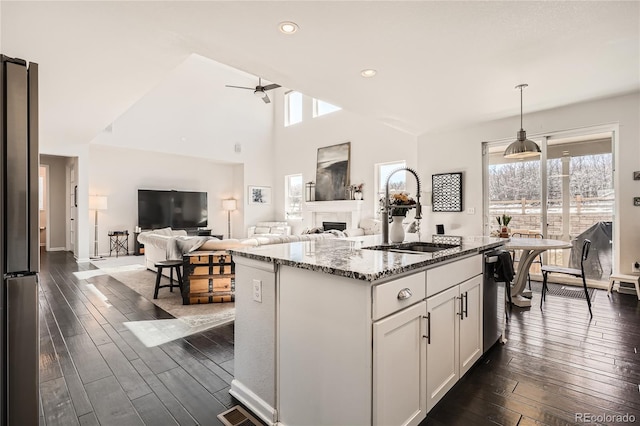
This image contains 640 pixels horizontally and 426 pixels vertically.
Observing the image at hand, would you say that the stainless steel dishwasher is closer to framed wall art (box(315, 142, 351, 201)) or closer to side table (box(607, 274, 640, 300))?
side table (box(607, 274, 640, 300))

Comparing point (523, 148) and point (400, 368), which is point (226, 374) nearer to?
point (400, 368)

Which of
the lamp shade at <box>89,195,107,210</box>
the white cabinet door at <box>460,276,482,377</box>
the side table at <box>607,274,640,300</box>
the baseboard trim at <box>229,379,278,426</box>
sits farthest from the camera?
the lamp shade at <box>89,195,107,210</box>

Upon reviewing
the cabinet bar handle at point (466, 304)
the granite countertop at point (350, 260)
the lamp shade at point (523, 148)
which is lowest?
the cabinet bar handle at point (466, 304)

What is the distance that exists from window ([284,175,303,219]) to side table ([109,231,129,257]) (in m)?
4.34

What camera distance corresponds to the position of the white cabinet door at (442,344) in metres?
1.75

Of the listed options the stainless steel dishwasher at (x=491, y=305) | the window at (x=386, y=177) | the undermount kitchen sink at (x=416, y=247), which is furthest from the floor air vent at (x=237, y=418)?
the window at (x=386, y=177)

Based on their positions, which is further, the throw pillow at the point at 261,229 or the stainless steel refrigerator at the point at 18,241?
the throw pillow at the point at 261,229

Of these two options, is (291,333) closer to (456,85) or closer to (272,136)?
(456,85)

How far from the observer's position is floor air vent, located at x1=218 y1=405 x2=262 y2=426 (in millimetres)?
1731

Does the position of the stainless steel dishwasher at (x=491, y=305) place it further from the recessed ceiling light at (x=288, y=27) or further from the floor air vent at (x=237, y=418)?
the recessed ceiling light at (x=288, y=27)

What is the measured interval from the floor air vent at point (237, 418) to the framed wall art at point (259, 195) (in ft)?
26.9

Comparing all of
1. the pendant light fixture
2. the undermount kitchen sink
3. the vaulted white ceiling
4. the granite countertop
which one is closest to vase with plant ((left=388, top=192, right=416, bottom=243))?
the undermount kitchen sink

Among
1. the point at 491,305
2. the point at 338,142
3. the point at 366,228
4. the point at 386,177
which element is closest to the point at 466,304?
the point at 491,305

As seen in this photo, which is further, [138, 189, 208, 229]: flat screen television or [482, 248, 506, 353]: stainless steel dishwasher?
[138, 189, 208, 229]: flat screen television
